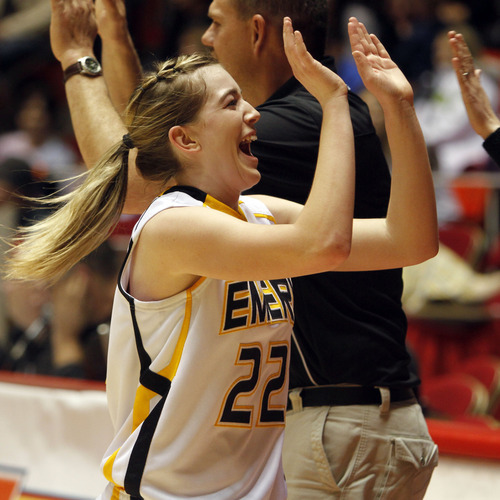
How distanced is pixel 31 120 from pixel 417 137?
21.5 feet

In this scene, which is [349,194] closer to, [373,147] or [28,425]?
[373,147]

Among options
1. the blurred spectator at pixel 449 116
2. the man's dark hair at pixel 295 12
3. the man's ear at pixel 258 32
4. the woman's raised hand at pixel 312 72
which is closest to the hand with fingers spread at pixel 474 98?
the man's dark hair at pixel 295 12

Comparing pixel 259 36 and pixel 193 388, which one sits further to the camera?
pixel 259 36

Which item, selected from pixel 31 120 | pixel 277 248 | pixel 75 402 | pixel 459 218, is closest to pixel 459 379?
pixel 459 218

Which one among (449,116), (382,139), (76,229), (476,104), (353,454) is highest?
(76,229)

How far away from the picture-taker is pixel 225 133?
5.33 feet

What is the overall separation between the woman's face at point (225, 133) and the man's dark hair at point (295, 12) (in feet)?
1.64

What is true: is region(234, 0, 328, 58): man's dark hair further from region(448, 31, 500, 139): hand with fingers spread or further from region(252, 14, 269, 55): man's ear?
region(448, 31, 500, 139): hand with fingers spread

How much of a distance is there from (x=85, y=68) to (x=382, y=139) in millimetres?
3341

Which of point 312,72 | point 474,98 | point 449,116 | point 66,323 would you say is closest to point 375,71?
point 312,72

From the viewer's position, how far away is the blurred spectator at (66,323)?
4102 mm

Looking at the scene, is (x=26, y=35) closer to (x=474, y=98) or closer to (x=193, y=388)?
(x=474, y=98)

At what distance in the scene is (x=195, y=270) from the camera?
149 centimetres

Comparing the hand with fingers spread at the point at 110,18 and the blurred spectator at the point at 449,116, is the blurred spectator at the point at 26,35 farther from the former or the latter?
the hand with fingers spread at the point at 110,18
